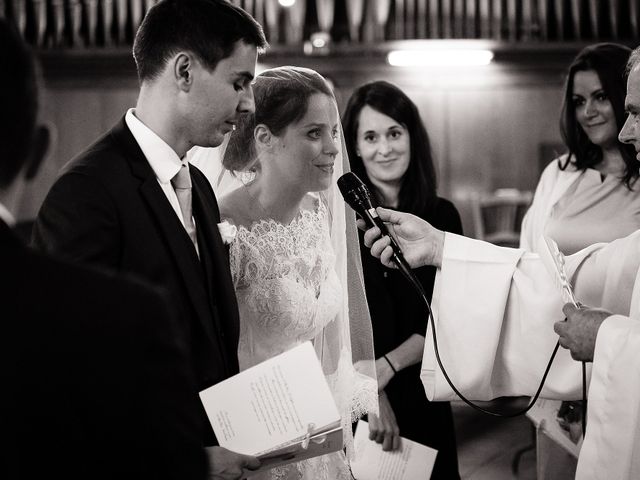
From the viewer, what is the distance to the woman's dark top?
9.32ft

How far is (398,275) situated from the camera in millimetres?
2939

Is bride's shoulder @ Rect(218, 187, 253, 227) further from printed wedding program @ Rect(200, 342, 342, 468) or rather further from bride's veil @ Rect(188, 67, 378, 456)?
printed wedding program @ Rect(200, 342, 342, 468)

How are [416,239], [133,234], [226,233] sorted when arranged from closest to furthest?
1. [133,234]
2. [226,233]
3. [416,239]

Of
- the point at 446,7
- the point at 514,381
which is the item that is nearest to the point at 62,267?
the point at 514,381

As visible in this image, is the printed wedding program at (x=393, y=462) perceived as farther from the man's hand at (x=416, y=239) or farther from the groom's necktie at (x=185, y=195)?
the groom's necktie at (x=185, y=195)

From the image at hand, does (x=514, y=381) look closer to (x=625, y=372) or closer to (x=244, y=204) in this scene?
(x=625, y=372)

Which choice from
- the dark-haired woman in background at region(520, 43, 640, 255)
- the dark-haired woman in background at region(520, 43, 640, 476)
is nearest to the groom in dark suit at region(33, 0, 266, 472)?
the dark-haired woman in background at region(520, 43, 640, 476)

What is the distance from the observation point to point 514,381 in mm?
2389

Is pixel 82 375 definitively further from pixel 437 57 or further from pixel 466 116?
pixel 466 116

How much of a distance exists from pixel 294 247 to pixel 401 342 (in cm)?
72

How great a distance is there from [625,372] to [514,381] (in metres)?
0.48

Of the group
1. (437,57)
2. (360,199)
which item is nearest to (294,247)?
(360,199)

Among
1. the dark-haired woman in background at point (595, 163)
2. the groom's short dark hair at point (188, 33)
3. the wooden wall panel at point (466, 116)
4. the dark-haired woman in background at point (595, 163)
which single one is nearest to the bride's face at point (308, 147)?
the groom's short dark hair at point (188, 33)

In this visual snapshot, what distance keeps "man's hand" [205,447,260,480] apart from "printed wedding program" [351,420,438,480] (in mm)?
1097
